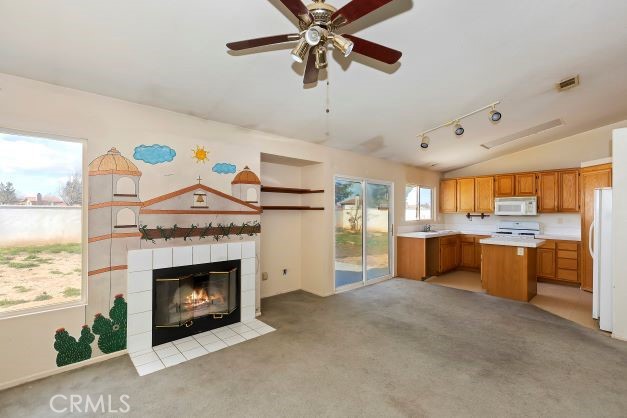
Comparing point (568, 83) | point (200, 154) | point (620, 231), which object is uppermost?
point (568, 83)

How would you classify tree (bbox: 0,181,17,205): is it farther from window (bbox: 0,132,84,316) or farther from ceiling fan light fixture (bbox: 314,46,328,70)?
ceiling fan light fixture (bbox: 314,46,328,70)

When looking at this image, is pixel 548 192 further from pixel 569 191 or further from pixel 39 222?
pixel 39 222

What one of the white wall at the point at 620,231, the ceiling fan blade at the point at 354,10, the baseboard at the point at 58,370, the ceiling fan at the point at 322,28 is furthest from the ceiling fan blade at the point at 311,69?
the white wall at the point at 620,231

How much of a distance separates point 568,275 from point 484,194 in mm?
2079

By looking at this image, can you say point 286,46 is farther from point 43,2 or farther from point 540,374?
point 540,374

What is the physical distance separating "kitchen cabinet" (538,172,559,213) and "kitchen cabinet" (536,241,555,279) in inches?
27.4

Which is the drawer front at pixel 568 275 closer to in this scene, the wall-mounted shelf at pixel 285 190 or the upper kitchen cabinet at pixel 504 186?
the upper kitchen cabinet at pixel 504 186

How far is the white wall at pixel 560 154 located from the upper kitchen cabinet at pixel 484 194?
436 millimetres

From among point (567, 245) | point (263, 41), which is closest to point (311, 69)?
point (263, 41)

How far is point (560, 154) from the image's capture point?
Result: 5.49 meters

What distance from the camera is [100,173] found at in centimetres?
253

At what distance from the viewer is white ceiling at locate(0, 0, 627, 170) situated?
1.78 meters

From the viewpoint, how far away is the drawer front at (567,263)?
4930 millimetres

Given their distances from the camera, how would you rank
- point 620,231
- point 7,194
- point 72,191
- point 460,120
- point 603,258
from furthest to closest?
point 460,120
point 603,258
point 620,231
point 72,191
point 7,194
